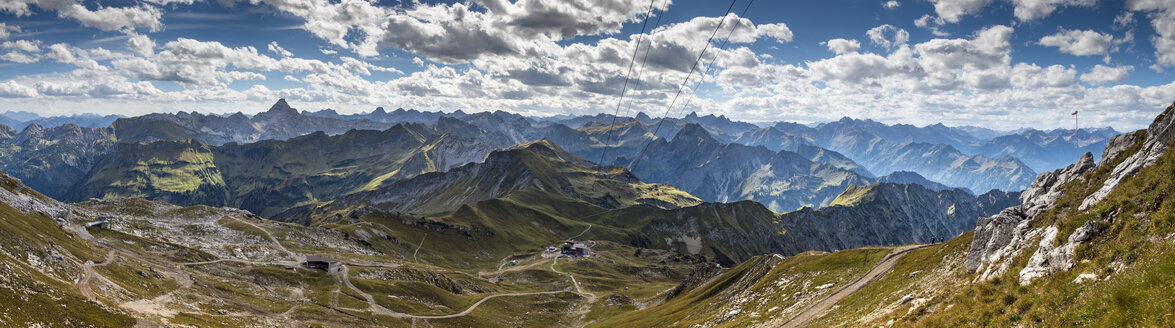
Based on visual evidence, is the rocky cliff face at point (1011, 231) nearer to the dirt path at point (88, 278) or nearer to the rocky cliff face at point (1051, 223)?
the rocky cliff face at point (1051, 223)

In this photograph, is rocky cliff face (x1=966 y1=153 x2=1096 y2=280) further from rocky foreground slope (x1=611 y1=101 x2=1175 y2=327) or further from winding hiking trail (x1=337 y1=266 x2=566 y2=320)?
winding hiking trail (x1=337 y1=266 x2=566 y2=320)

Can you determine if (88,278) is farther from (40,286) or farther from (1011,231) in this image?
(1011,231)

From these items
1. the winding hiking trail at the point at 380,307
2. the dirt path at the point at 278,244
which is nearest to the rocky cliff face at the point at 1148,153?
the winding hiking trail at the point at 380,307

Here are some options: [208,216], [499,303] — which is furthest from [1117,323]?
[208,216]

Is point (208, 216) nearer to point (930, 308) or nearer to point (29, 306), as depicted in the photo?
point (29, 306)

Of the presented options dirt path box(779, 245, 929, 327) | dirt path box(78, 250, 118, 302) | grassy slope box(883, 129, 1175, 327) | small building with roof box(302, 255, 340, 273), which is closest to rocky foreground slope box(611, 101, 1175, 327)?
grassy slope box(883, 129, 1175, 327)

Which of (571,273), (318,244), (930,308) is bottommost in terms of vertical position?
(571,273)
